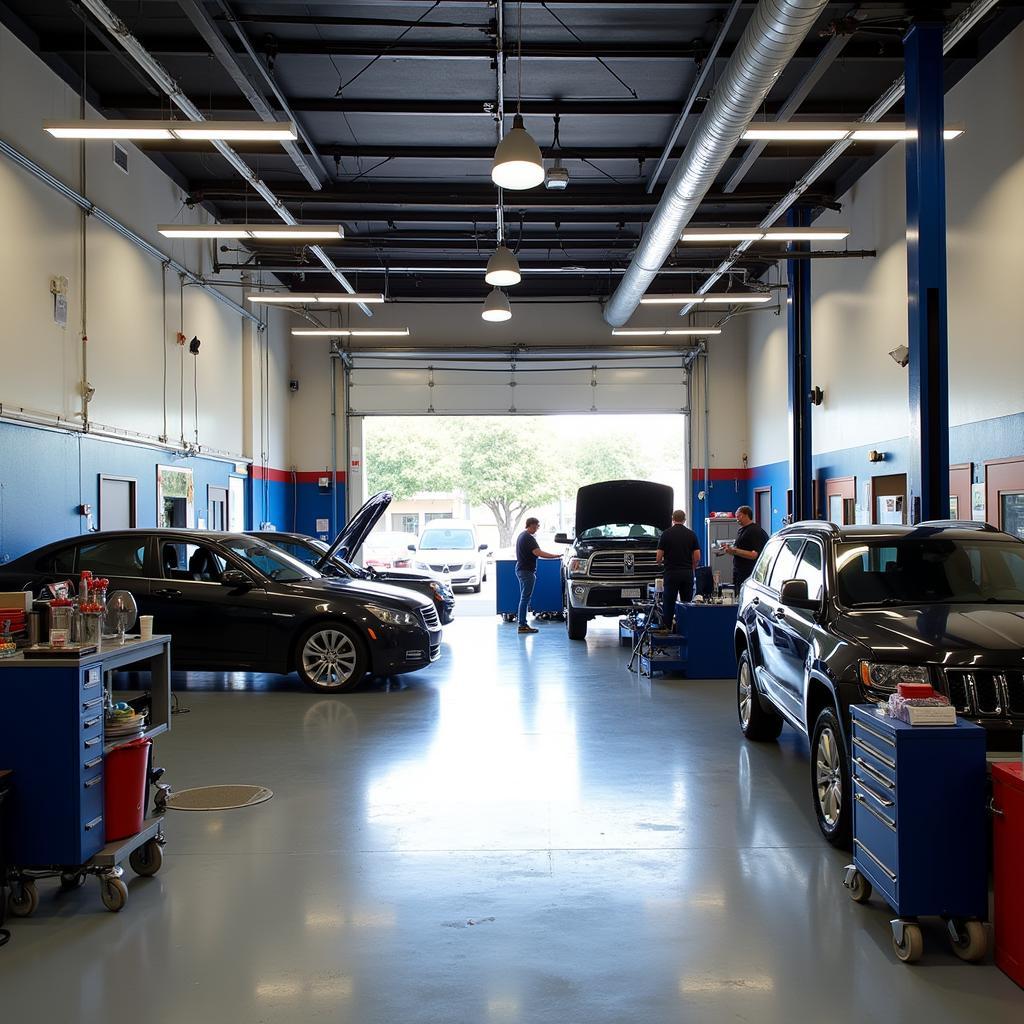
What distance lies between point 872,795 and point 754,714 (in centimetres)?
309

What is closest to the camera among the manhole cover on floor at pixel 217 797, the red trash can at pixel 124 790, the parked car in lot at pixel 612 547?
the red trash can at pixel 124 790

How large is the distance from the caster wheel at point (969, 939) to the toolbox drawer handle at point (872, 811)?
Result: 1.28 ft

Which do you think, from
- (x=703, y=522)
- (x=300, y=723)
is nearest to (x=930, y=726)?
(x=300, y=723)

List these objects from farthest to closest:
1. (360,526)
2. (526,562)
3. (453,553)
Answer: (453,553) → (526,562) → (360,526)

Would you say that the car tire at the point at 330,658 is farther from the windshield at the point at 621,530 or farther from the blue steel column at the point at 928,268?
the blue steel column at the point at 928,268

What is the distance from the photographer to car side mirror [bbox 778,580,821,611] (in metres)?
5.28

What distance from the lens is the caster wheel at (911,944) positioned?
3420 mm

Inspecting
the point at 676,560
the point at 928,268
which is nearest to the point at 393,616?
the point at 676,560

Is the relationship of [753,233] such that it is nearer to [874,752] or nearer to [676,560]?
[676,560]

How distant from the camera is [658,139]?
42.3 feet

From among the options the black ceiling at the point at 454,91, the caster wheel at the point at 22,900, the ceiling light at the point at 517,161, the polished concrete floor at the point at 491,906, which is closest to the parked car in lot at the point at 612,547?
the black ceiling at the point at 454,91

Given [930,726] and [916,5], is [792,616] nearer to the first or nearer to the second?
[930,726]

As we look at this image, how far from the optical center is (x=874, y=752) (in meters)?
3.81

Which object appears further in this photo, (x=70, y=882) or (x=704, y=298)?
(x=704, y=298)
